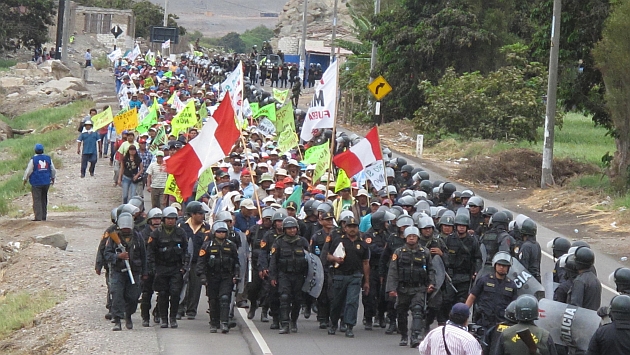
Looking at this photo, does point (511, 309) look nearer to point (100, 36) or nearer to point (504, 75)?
point (504, 75)

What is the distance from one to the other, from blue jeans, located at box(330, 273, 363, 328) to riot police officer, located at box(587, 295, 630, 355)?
17.4 ft

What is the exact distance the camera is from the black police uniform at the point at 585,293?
1048 centimetres

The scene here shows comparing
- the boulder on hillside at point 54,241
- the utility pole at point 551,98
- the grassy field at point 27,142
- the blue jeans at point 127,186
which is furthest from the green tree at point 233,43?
the boulder on hillside at point 54,241

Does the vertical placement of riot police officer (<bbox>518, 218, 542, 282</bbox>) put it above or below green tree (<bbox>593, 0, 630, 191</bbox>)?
below

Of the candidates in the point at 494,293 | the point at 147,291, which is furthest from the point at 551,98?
the point at 494,293

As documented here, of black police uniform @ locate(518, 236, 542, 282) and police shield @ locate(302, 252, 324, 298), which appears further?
police shield @ locate(302, 252, 324, 298)

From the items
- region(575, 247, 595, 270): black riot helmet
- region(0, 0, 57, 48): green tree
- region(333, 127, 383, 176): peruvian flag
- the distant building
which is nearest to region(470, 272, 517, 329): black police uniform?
region(575, 247, 595, 270): black riot helmet

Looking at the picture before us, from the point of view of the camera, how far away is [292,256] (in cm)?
1360

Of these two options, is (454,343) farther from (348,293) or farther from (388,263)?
(388,263)

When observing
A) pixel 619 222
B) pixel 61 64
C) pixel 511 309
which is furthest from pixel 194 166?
pixel 61 64

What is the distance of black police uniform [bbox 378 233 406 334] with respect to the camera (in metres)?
13.9

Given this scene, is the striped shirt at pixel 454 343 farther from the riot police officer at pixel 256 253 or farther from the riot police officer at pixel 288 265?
the riot police officer at pixel 256 253

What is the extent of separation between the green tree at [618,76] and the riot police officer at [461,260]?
14.2 m

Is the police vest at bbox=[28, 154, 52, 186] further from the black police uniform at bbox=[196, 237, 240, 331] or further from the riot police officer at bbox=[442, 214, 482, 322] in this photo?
the riot police officer at bbox=[442, 214, 482, 322]
